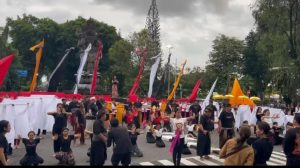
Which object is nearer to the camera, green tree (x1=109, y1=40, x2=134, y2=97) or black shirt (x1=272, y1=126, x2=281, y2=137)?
black shirt (x1=272, y1=126, x2=281, y2=137)

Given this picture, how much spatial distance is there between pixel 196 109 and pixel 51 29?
52881mm

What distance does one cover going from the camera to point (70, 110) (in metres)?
20.7

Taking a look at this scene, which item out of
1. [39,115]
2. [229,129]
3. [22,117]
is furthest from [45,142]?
[229,129]

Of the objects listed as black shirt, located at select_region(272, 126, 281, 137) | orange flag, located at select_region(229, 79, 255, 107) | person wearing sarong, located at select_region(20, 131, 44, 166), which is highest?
orange flag, located at select_region(229, 79, 255, 107)

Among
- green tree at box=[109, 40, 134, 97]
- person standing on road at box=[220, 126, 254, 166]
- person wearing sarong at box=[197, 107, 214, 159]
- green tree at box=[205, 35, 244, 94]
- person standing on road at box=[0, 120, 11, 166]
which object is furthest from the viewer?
green tree at box=[205, 35, 244, 94]

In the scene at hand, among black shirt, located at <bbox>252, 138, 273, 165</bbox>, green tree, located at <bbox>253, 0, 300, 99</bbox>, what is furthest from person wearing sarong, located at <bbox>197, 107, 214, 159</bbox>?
green tree, located at <bbox>253, 0, 300, 99</bbox>

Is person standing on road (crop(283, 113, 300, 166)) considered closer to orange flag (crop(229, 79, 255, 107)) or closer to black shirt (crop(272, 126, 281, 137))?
black shirt (crop(272, 126, 281, 137))

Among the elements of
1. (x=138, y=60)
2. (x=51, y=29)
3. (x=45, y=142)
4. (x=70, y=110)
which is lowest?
(x=45, y=142)

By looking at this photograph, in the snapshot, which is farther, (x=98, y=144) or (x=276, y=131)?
(x=276, y=131)

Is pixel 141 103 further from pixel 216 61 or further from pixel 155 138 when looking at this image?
pixel 216 61

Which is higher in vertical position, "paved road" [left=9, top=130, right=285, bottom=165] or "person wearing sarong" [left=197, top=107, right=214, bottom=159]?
"person wearing sarong" [left=197, top=107, right=214, bottom=159]

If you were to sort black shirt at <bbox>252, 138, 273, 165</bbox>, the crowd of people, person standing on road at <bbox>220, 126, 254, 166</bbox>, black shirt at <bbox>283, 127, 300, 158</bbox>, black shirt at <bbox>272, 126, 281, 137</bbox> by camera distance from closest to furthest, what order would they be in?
1. person standing on road at <bbox>220, 126, 254, 166</bbox>
2. the crowd of people
3. black shirt at <bbox>252, 138, 273, 165</bbox>
4. black shirt at <bbox>283, 127, 300, 158</bbox>
5. black shirt at <bbox>272, 126, 281, 137</bbox>

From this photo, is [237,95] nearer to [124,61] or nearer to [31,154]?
[31,154]

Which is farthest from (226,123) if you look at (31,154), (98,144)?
(31,154)
